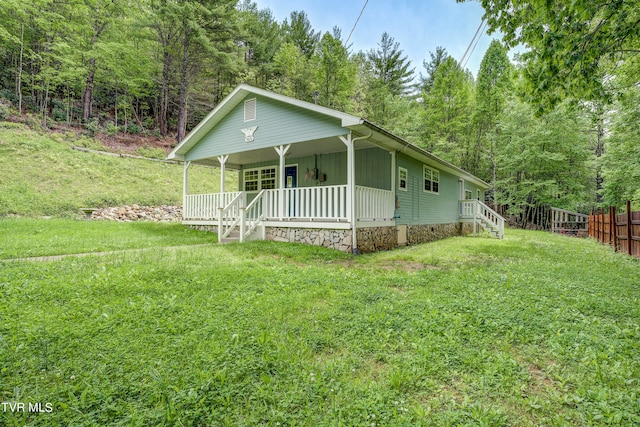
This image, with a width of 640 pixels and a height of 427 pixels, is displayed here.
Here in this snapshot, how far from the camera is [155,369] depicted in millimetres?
2244

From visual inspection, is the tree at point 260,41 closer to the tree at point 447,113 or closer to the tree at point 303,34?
the tree at point 303,34

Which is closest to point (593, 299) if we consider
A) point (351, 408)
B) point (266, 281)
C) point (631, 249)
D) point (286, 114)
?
point (351, 408)

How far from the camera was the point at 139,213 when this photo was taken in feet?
48.9

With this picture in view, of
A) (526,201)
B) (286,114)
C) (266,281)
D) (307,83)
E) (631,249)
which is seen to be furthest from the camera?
(307,83)

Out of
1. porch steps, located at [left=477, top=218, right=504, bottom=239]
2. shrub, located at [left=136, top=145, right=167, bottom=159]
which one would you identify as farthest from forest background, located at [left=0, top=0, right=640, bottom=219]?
porch steps, located at [left=477, top=218, right=504, bottom=239]

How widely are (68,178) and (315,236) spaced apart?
13768mm

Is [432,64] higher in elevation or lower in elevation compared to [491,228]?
higher

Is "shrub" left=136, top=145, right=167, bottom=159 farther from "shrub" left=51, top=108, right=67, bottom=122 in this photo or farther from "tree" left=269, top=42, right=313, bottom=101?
"tree" left=269, top=42, right=313, bottom=101

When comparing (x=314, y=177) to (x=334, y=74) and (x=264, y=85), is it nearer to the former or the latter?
(x=334, y=74)

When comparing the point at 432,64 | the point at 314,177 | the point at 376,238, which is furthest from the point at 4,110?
the point at 432,64

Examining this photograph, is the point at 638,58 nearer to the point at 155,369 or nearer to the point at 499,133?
the point at 155,369

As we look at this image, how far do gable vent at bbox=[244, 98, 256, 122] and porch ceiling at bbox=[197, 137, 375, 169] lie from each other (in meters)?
1.10

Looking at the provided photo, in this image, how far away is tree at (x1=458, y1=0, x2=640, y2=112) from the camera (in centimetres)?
436

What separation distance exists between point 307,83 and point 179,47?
453 inches
